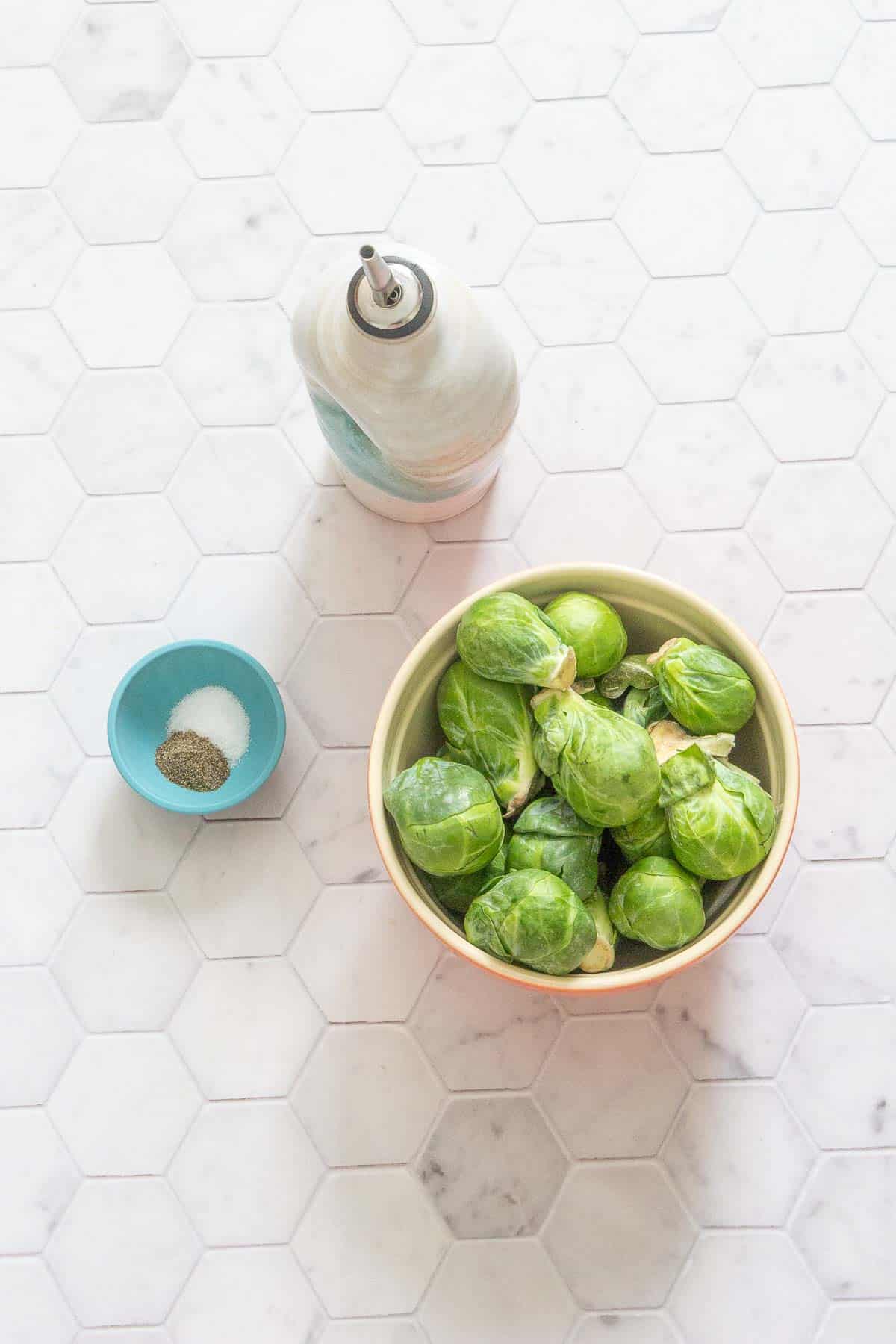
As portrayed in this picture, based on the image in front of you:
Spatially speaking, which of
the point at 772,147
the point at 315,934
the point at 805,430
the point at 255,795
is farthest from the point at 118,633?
the point at 772,147

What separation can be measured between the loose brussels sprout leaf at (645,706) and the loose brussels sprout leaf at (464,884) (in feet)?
0.58

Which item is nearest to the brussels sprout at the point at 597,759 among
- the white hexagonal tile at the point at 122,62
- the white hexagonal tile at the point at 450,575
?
the white hexagonal tile at the point at 450,575

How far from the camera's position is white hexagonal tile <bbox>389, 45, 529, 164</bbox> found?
4.74 ft

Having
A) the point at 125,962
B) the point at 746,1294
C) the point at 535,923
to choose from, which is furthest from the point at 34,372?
the point at 746,1294

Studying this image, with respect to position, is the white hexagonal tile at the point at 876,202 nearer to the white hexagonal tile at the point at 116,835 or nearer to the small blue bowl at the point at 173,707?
the small blue bowl at the point at 173,707

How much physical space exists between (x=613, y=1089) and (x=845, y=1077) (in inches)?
10.4

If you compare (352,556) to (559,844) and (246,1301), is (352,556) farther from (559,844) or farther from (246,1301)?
(246,1301)

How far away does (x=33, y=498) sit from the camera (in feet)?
4.67

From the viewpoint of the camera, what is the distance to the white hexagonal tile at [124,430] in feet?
4.65

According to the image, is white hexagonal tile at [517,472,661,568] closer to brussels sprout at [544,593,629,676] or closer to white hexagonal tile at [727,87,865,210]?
brussels sprout at [544,593,629,676]

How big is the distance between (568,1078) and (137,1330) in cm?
56

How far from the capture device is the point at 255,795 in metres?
1.37

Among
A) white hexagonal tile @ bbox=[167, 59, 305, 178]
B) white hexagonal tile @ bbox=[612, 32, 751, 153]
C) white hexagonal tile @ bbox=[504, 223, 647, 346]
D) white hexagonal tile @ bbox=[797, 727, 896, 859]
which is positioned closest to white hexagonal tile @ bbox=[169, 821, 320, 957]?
white hexagonal tile @ bbox=[797, 727, 896, 859]

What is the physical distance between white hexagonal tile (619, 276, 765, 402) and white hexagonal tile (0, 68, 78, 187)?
75 cm
